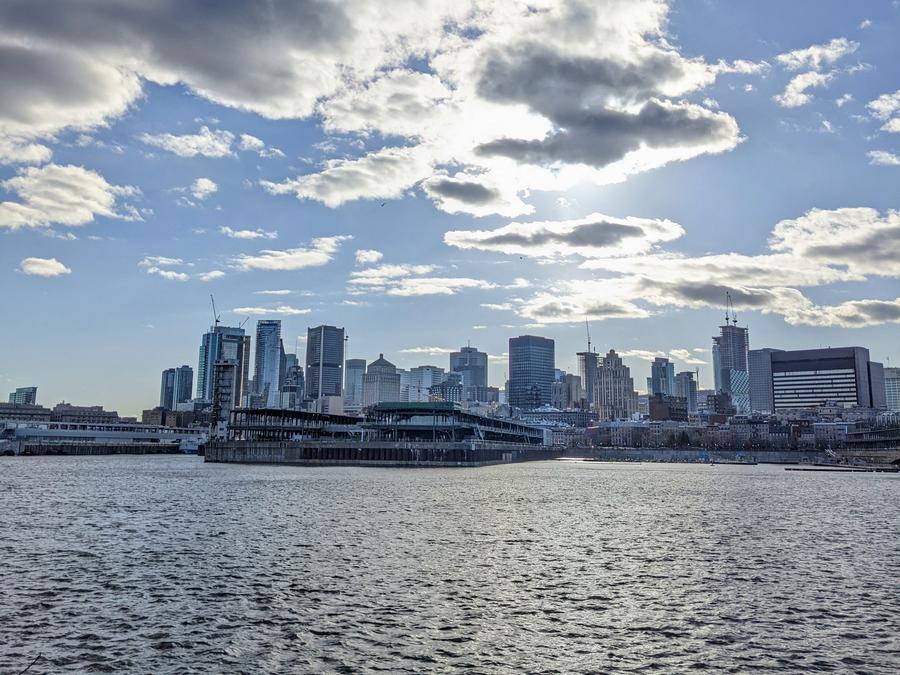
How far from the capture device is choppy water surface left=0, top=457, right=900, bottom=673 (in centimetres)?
3061

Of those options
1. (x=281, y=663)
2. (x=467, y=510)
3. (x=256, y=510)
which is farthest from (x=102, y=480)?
(x=281, y=663)

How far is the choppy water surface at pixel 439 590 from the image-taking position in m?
30.6

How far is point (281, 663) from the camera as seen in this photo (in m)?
29.1

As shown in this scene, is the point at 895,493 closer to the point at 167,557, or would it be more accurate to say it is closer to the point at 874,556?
the point at 874,556

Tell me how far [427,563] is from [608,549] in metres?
17.0

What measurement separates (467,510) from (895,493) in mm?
89539

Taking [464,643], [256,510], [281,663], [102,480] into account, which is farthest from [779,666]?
[102,480]

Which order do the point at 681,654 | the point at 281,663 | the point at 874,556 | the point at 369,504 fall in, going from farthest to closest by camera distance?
1. the point at 369,504
2. the point at 874,556
3. the point at 681,654
4. the point at 281,663

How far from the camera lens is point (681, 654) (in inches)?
1223

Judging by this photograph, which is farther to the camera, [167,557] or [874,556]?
[874,556]

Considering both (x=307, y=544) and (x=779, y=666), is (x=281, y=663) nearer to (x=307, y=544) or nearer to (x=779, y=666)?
(x=779, y=666)

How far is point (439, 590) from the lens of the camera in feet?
138

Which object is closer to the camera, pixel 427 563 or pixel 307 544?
pixel 427 563

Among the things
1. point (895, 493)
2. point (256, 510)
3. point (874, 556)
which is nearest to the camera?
point (874, 556)
